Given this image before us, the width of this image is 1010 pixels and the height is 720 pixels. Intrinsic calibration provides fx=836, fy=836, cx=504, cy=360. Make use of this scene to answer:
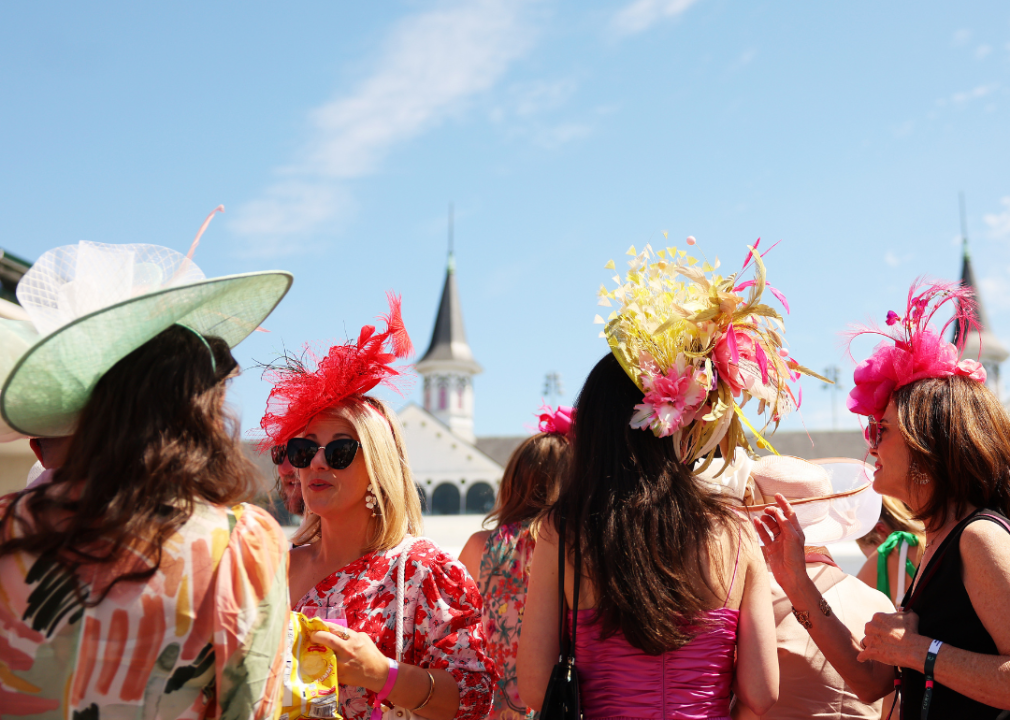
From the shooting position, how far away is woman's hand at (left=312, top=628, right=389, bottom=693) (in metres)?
1.98

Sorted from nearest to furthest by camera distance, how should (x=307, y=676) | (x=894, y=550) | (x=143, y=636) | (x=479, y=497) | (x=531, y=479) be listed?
(x=143, y=636)
(x=307, y=676)
(x=531, y=479)
(x=894, y=550)
(x=479, y=497)

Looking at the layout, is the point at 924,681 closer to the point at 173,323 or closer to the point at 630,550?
the point at 630,550

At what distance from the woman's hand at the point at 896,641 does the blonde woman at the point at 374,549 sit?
43.0 inches

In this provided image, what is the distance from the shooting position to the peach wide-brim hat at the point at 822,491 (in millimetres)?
3082

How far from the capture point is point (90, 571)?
1.46 metres

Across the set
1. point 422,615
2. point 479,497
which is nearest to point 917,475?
point 422,615

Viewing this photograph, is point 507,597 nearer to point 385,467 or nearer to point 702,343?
point 385,467

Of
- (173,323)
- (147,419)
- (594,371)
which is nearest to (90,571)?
(147,419)

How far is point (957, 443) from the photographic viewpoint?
7.36 feet

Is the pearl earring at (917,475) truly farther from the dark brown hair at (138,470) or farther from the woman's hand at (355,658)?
the dark brown hair at (138,470)

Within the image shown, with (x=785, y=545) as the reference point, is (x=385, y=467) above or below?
above

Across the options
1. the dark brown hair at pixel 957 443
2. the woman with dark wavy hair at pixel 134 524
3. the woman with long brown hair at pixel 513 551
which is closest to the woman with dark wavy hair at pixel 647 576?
the dark brown hair at pixel 957 443

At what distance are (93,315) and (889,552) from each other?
12.4 ft

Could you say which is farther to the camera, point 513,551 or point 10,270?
point 10,270
